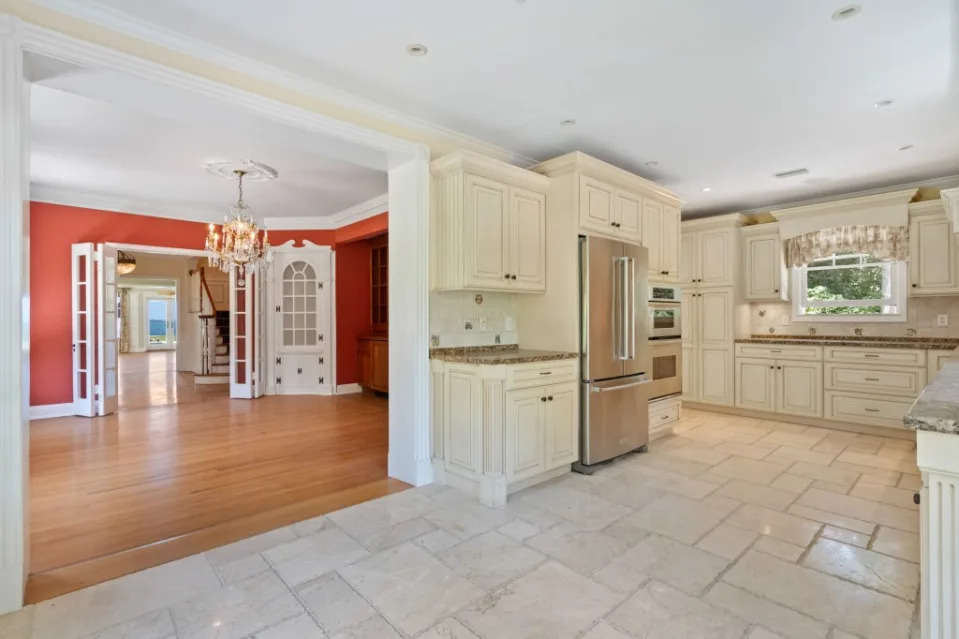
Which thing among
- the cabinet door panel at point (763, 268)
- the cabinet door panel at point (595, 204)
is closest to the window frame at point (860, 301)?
the cabinet door panel at point (763, 268)

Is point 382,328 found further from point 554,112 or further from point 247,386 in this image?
point 554,112

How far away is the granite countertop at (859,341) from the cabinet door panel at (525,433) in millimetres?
3530

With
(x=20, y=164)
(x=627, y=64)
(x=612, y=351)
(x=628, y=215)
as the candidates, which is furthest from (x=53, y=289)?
(x=627, y=64)

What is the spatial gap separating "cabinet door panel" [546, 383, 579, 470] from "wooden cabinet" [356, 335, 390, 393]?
12.1 feet

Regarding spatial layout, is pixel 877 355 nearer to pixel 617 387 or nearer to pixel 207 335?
pixel 617 387

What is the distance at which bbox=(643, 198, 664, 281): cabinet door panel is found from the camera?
4281 mm

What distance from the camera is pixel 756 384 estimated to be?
538 cm

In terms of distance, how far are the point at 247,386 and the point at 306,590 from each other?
5498 mm

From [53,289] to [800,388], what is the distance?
8468 millimetres

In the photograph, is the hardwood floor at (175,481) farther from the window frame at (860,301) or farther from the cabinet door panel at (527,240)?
the window frame at (860,301)

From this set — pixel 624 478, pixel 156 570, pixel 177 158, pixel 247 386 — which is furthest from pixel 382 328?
pixel 156 570

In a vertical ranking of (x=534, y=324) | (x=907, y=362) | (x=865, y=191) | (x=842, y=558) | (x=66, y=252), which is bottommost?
(x=842, y=558)

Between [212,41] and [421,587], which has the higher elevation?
[212,41]

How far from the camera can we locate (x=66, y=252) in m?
5.52
